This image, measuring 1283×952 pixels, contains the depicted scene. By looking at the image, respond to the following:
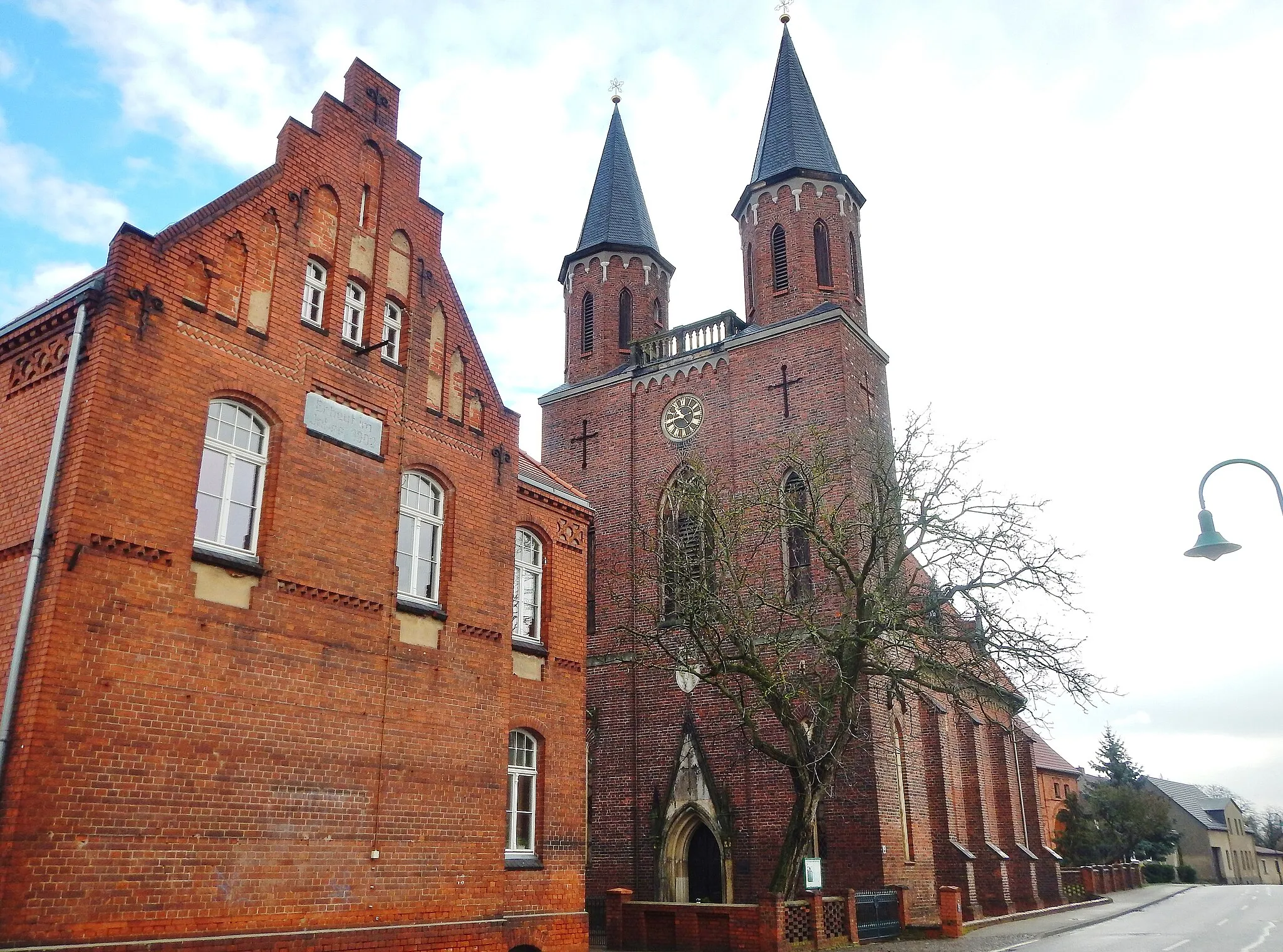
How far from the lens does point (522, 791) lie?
1619 centimetres

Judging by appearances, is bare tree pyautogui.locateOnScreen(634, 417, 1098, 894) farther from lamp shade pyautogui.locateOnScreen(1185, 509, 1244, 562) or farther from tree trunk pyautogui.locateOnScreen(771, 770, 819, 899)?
lamp shade pyautogui.locateOnScreen(1185, 509, 1244, 562)

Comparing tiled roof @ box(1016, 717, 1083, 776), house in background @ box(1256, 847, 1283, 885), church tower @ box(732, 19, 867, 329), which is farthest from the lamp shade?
house in background @ box(1256, 847, 1283, 885)

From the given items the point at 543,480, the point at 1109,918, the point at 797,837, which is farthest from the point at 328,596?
the point at 1109,918

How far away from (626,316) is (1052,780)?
40.4 m

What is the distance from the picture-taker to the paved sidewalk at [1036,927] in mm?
18969

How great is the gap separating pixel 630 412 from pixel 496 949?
16.3 m

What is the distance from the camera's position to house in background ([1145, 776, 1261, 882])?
76.9 m

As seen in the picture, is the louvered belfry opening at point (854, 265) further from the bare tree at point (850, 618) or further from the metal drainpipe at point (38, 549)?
the metal drainpipe at point (38, 549)

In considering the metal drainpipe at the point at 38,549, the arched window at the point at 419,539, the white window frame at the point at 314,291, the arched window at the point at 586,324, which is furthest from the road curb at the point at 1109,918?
the metal drainpipe at the point at 38,549

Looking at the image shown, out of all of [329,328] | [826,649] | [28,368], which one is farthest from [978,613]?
[28,368]

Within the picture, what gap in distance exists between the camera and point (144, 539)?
11.1m

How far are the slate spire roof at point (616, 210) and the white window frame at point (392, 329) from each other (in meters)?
16.3

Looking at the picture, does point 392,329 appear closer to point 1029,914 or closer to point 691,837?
point 691,837

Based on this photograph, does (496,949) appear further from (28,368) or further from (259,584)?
(28,368)
